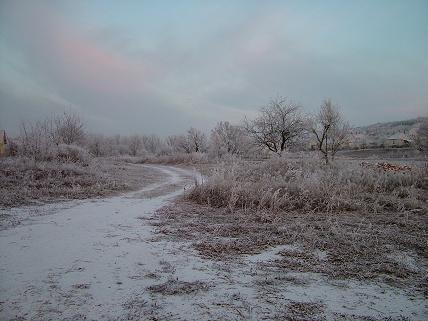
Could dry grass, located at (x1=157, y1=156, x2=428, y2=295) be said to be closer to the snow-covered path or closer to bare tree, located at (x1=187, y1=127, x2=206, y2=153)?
the snow-covered path

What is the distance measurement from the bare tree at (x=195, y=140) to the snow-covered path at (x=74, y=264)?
2176 inches

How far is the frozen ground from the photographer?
330cm

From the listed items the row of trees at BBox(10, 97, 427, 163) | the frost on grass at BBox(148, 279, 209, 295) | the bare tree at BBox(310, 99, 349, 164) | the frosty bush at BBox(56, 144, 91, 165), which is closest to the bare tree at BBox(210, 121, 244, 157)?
the row of trees at BBox(10, 97, 427, 163)

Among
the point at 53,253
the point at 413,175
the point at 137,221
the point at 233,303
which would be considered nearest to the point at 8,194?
the point at 137,221

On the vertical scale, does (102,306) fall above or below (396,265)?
above

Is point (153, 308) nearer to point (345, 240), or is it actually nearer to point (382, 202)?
point (345, 240)

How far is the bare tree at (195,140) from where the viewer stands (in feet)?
206

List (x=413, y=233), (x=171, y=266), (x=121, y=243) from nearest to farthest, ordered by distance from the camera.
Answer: (x=171, y=266) → (x=121, y=243) → (x=413, y=233)

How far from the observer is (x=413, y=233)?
657 cm

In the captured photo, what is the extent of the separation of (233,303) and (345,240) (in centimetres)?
317

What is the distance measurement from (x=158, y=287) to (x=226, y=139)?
1680 inches

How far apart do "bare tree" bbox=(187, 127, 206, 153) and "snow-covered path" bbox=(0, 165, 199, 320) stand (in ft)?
181

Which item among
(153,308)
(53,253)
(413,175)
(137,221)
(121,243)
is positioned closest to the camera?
(153,308)

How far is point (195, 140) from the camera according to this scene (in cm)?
6425
